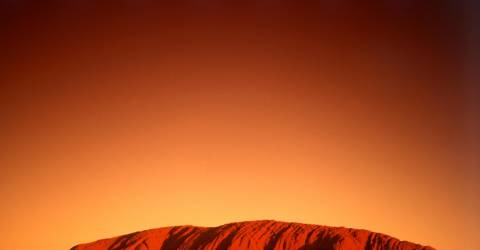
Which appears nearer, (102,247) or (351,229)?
(351,229)

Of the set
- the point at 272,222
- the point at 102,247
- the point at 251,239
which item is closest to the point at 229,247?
the point at 251,239

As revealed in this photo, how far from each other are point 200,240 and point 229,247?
155 cm

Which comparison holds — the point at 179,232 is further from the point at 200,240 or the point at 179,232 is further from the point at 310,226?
the point at 310,226

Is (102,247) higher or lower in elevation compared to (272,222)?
lower

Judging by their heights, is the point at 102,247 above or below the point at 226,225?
below

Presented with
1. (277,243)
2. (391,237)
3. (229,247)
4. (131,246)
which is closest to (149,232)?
(131,246)

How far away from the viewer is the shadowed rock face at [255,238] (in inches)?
704

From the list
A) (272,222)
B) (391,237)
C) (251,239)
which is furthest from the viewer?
(272,222)

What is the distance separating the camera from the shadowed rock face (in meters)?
17.9

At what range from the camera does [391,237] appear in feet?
58.7

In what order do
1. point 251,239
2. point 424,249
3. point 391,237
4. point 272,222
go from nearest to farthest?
point 424,249
point 391,237
point 251,239
point 272,222

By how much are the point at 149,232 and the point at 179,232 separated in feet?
4.29

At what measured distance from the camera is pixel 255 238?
19.4 meters

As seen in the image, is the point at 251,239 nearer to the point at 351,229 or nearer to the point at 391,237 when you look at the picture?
the point at 351,229
